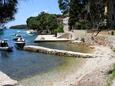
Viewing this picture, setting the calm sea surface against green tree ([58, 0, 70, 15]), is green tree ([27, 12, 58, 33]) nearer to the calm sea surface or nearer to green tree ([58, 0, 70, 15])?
green tree ([58, 0, 70, 15])

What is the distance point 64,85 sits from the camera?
20.5 metres

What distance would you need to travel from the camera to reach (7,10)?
1498 cm

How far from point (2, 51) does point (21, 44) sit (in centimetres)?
631

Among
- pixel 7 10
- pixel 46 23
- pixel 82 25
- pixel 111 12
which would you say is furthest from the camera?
pixel 46 23

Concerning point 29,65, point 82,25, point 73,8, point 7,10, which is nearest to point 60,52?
point 29,65

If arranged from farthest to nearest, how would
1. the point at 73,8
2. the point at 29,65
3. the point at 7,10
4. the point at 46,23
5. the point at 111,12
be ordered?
the point at 46,23 → the point at 73,8 → the point at 111,12 → the point at 29,65 → the point at 7,10

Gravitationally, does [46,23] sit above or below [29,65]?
above

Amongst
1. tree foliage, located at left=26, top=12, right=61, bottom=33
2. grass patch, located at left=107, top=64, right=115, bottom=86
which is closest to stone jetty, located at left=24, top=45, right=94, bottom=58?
grass patch, located at left=107, top=64, right=115, bottom=86

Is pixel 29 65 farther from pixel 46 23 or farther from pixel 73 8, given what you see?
pixel 46 23

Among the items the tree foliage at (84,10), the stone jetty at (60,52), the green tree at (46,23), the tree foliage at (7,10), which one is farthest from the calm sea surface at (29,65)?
the green tree at (46,23)

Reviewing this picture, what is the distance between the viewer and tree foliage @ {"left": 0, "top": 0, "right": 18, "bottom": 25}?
14.8 metres

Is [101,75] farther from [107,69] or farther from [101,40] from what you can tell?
[101,40]

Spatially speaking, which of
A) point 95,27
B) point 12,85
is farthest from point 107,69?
point 95,27

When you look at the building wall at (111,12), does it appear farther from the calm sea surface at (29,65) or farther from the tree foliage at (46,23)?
the tree foliage at (46,23)
